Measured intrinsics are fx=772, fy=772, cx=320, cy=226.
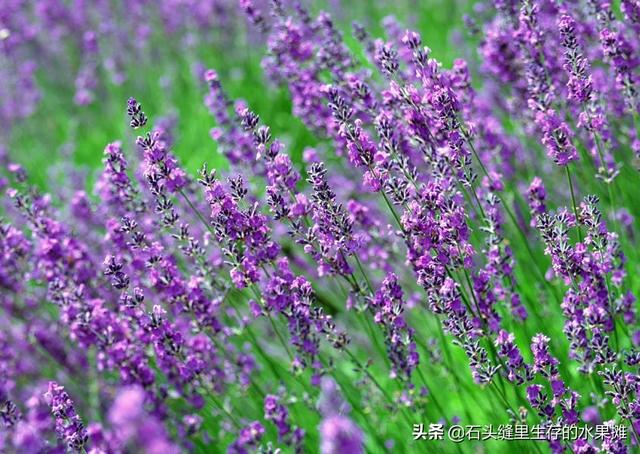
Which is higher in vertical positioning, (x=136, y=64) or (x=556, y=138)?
(x=136, y=64)

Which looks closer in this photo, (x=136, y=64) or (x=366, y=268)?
(x=366, y=268)

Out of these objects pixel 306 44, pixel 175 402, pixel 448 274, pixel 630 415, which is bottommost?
pixel 630 415

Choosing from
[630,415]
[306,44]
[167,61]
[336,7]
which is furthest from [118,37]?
[630,415]

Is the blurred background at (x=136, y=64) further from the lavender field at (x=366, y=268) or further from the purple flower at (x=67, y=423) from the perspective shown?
the purple flower at (x=67, y=423)

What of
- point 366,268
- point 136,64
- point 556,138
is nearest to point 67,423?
point 556,138

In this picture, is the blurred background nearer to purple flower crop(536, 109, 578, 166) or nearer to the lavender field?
the lavender field

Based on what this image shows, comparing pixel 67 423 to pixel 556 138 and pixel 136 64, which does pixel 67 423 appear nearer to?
pixel 556 138

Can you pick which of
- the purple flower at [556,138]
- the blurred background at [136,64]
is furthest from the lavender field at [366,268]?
the blurred background at [136,64]

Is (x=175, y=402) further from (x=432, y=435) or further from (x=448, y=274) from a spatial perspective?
(x=448, y=274)
